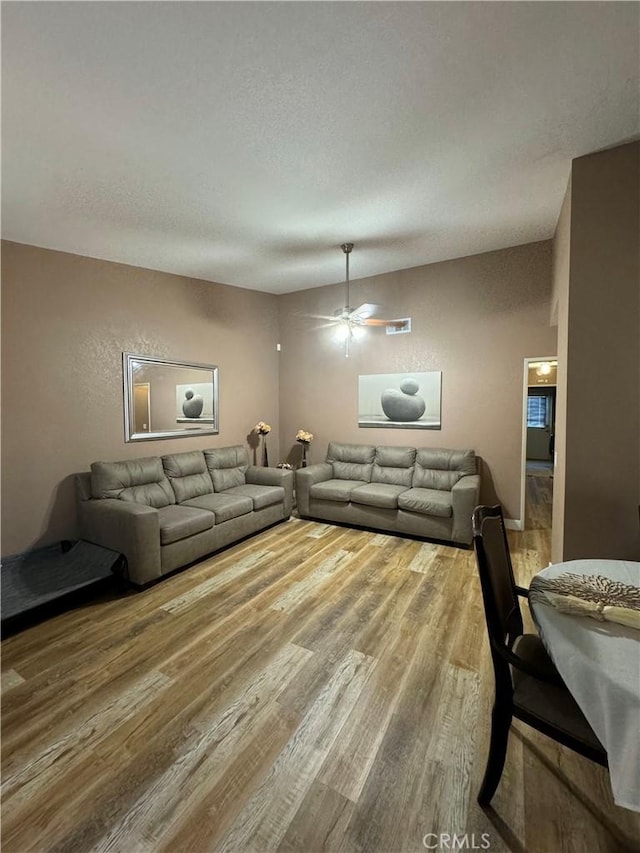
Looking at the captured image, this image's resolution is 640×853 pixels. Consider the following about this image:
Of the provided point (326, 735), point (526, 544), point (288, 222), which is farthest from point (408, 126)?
point (526, 544)

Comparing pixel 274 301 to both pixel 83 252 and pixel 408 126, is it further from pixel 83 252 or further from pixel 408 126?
pixel 408 126

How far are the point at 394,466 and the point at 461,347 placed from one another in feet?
5.61

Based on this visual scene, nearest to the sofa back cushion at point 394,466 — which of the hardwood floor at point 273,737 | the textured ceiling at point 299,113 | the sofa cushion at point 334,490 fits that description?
the sofa cushion at point 334,490

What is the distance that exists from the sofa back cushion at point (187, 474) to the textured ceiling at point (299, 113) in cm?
235

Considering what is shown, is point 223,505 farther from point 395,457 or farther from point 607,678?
point 607,678

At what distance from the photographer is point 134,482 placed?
12.1 ft

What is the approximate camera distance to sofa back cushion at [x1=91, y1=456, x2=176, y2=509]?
3473mm

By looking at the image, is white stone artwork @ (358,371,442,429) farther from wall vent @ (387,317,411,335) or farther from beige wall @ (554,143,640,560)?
beige wall @ (554,143,640,560)

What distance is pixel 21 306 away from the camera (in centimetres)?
324

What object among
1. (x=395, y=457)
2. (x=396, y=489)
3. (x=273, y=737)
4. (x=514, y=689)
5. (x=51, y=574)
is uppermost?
(x=395, y=457)

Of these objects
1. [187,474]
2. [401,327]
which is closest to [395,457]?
[401,327]

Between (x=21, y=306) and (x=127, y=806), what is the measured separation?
3737mm

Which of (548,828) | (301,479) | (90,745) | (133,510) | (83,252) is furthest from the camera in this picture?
(301,479)

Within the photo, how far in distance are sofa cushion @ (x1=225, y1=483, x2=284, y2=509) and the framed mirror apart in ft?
3.12
